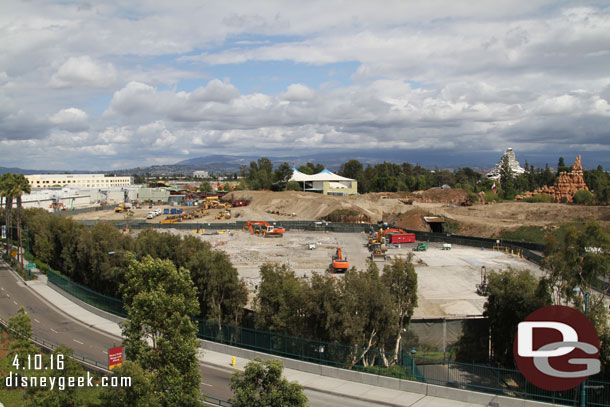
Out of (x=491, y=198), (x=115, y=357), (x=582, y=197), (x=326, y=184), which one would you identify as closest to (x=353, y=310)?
(x=115, y=357)

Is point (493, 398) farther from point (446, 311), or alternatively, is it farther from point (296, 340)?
point (446, 311)

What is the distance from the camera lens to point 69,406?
19.4 m

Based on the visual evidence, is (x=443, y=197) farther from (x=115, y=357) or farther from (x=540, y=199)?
(x=115, y=357)

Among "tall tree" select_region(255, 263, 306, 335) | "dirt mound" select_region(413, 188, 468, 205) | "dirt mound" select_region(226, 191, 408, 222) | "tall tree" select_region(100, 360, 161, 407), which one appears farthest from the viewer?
"dirt mound" select_region(413, 188, 468, 205)

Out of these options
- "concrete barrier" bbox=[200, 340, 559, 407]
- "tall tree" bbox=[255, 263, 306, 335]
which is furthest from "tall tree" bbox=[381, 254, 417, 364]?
"tall tree" bbox=[255, 263, 306, 335]

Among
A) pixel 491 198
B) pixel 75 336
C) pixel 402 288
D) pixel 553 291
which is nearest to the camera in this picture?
pixel 553 291

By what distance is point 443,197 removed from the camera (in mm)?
141000

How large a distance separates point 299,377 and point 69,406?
11.5m

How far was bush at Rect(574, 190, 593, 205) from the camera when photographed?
11684cm

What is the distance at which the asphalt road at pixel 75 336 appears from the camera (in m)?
24.5

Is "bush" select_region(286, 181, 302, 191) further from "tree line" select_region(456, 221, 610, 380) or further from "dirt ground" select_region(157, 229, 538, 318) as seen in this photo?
"tree line" select_region(456, 221, 610, 380)

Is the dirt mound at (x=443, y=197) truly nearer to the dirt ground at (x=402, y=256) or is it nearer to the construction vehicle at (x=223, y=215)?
the construction vehicle at (x=223, y=215)

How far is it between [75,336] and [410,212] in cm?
7776

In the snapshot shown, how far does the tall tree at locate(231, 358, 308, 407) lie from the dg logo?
37.0ft
